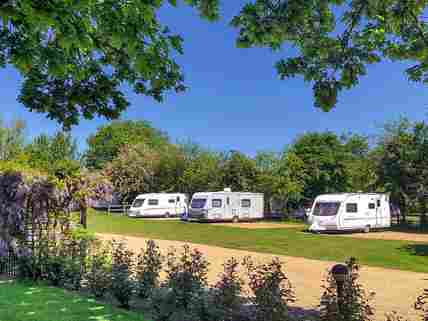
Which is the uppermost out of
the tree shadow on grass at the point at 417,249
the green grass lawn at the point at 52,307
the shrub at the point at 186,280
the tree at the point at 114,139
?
the tree at the point at 114,139

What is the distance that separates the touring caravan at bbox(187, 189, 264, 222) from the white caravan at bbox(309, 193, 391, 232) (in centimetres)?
720

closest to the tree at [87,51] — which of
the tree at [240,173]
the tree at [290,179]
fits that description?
the tree at [290,179]

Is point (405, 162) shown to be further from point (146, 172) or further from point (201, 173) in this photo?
point (146, 172)

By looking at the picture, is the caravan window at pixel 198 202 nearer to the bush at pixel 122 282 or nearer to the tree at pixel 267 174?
the tree at pixel 267 174

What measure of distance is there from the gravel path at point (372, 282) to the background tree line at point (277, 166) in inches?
200

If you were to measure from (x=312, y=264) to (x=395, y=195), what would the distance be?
14959 mm

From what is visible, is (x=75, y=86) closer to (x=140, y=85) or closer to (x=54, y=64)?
(x=140, y=85)

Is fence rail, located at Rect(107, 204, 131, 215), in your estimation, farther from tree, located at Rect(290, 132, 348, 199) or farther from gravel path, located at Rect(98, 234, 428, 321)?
gravel path, located at Rect(98, 234, 428, 321)

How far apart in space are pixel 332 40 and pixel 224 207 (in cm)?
2257

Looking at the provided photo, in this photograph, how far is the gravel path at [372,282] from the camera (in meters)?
6.54

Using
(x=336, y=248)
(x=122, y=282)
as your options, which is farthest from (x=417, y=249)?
(x=122, y=282)

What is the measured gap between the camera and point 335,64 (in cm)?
448

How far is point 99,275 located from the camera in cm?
625

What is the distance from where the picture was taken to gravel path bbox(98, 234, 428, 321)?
21.5 ft
